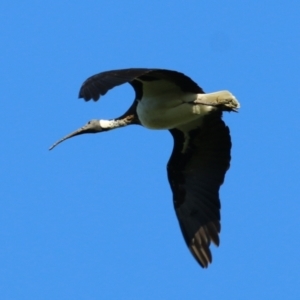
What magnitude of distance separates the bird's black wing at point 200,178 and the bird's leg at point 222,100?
628 millimetres

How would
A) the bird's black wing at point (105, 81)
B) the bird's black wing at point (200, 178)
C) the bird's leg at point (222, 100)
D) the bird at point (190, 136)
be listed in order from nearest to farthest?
1. the bird's black wing at point (105, 81)
2. the bird's leg at point (222, 100)
3. the bird at point (190, 136)
4. the bird's black wing at point (200, 178)

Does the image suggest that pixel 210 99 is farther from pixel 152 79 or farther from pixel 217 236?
pixel 217 236

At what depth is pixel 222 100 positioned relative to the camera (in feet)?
50.9

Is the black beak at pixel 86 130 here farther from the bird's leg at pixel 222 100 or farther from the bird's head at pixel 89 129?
the bird's leg at pixel 222 100

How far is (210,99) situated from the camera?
15.6m

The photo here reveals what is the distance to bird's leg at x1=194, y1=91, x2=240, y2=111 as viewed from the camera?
1549 cm

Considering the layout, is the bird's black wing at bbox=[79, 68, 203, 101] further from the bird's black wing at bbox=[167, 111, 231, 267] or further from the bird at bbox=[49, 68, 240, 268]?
the bird's black wing at bbox=[167, 111, 231, 267]

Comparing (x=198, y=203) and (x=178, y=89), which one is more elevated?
(x=178, y=89)

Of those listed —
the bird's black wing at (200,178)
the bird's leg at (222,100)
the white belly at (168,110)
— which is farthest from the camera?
the bird's black wing at (200,178)

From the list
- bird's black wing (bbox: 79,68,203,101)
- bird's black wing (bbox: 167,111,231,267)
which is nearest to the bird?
bird's black wing (bbox: 167,111,231,267)

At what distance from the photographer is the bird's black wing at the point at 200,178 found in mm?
16406

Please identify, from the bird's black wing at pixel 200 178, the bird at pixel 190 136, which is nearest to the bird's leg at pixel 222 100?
the bird at pixel 190 136

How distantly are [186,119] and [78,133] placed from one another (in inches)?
97.5

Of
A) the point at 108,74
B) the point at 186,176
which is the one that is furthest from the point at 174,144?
the point at 108,74
